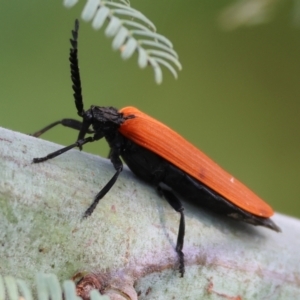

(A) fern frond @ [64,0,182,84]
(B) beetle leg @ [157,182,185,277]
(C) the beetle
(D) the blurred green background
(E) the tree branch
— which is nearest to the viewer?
(A) fern frond @ [64,0,182,84]

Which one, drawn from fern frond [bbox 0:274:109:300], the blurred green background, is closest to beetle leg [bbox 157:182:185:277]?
fern frond [bbox 0:274:109:300]

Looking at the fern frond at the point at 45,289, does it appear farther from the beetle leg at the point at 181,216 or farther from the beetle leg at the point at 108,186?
the beetle leg at the point at 181,216

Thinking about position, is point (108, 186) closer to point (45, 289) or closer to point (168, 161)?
point (45, 289)

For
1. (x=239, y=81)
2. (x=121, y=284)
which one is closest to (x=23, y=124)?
(x=239, y=81)

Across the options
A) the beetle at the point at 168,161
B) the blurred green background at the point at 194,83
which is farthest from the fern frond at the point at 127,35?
the blurred green background at the point at 194,83

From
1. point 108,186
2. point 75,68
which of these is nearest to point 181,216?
point 108,186

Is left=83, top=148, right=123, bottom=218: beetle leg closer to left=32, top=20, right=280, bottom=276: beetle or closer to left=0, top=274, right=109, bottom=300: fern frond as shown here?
left=32, top=20, right=280, bottom=276: beetle
